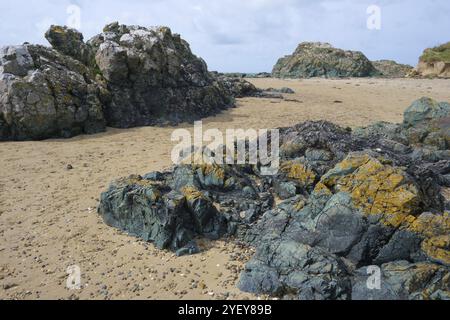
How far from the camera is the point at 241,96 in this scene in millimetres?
23781

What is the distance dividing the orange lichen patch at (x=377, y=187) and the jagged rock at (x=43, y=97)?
34.1 ft

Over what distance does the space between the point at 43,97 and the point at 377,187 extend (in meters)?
11.8

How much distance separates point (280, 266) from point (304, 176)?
2.99m

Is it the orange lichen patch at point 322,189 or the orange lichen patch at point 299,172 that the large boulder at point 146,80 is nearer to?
the orange lichen patch at point 299,172

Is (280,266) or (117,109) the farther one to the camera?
(117,109)

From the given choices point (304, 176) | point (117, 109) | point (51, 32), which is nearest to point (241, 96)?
point (117, 109)

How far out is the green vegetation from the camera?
4122 cm

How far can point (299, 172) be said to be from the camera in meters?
8.80

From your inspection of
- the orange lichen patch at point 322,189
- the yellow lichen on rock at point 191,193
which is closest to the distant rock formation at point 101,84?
the yellow lichen on rock at point 191,193

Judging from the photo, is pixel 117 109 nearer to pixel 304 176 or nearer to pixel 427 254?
pixel 304 176

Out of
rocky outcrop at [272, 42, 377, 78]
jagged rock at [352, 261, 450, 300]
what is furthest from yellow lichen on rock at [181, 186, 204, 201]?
rocky outcrop at [272, 42, 377, 78]

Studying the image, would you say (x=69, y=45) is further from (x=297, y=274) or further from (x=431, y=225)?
(x=431, y=225)

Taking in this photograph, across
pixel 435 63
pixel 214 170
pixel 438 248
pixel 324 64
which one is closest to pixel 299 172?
pixel 214 170

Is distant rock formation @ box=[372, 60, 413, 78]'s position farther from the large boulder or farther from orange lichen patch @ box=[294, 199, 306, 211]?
orange lichen patch @ box=[294, 199, 306, 211]
